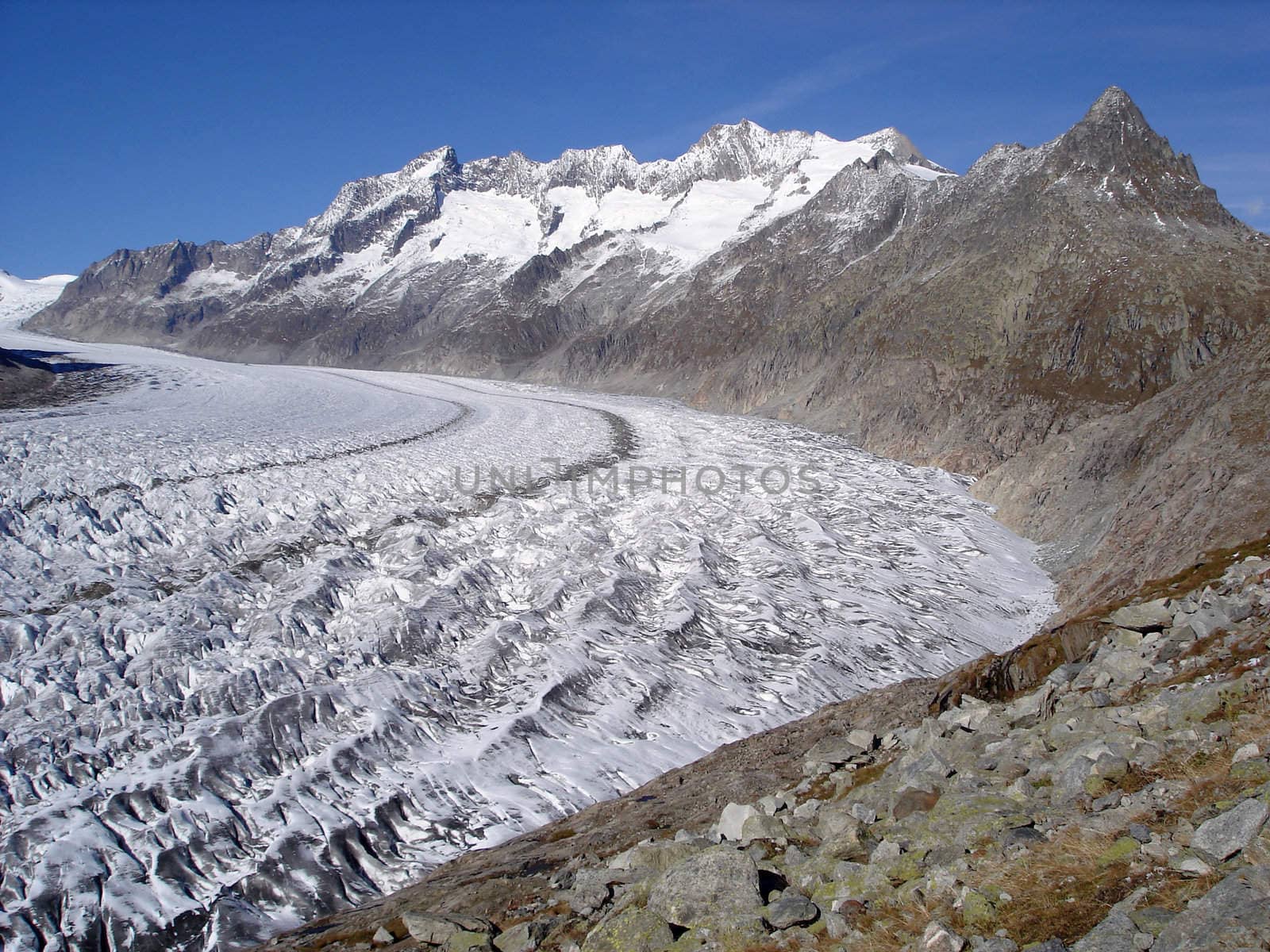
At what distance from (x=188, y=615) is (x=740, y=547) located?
18560 mm

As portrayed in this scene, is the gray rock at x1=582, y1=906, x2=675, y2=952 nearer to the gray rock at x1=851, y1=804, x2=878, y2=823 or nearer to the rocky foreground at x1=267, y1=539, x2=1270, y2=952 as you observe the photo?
the rocky foreground at x1=267, y1=539, x2=1270, y2=952

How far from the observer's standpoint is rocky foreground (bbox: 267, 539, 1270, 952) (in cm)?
541

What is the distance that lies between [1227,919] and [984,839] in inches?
90.8

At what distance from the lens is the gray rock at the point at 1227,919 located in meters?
4.48

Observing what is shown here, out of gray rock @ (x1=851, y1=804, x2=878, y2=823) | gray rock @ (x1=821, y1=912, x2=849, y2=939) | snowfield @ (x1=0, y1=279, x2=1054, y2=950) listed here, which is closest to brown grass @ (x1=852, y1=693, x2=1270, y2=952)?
gray rock @ (x1=821, y1=912, x2=849, y2=939)

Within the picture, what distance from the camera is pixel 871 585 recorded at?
2703cm

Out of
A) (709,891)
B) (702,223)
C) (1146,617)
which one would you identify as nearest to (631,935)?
(709,891)

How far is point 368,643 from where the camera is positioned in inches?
798

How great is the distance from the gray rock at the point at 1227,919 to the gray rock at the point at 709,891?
10.9 ft

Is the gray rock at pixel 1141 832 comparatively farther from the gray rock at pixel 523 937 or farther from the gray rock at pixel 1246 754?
the gray rock at pixel 523 937

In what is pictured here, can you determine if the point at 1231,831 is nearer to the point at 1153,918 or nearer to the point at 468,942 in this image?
the point at 1153,918

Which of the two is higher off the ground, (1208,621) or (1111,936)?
(1208,621)

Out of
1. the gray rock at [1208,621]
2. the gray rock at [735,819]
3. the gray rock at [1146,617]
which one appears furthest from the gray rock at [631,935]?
the gray rock at [1146,617]

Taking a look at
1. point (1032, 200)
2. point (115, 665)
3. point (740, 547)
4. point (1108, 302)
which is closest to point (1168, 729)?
point (115, 665)
